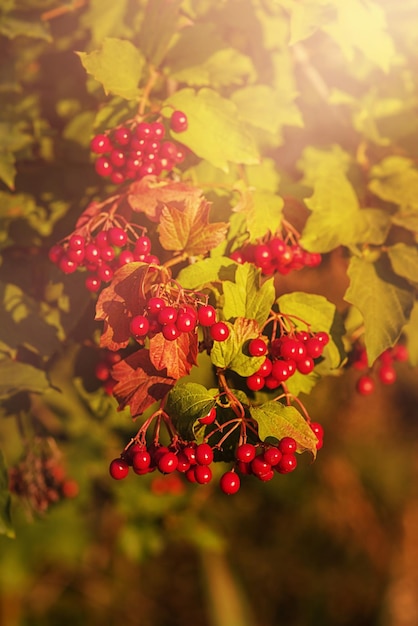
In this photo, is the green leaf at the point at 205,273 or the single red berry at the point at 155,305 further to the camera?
the green leaf at the point at 205,273

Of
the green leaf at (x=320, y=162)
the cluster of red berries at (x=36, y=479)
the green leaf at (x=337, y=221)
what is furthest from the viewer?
the cluster of red berries at (x=36, y=479)

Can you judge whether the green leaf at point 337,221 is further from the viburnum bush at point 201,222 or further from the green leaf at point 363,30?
the green leaf at point 363,30

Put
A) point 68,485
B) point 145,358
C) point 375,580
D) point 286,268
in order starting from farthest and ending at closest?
point 375,580
point 68,485
point 286,268
point 145,358

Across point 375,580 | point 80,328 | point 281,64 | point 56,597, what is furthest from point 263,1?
point 375,580

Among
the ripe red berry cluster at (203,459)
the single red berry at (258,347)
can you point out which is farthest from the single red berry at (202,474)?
the single red berry at (258,347)

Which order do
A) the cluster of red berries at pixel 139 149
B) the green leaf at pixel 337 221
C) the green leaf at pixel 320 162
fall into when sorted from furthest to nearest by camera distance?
the green leaf at pixel 320 162 < the green leaf at pixel 337 221 < the cluster of red berries at pixel 139 149

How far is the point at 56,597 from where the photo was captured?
3729mm

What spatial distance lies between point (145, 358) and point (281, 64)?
3.59 feet

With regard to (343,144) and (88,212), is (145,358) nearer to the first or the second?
(88,212)

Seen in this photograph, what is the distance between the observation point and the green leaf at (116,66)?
4.09 ft

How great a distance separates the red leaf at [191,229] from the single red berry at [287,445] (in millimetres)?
408

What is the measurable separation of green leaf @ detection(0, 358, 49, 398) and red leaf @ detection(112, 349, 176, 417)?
0.40 metres

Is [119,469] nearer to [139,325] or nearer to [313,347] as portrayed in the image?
[139,325]

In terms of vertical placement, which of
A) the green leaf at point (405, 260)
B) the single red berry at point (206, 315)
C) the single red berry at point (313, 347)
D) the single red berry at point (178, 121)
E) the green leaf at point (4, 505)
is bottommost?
the green leaf at point (4, 505)
